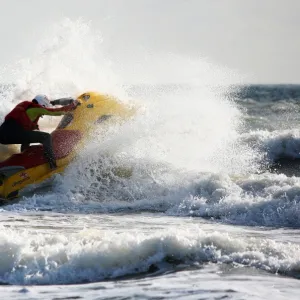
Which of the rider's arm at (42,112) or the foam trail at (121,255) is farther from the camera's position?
the rider's arm at (42,112)

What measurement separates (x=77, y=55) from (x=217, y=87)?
4.22m

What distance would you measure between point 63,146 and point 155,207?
6.96ft

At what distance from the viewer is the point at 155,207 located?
10086mm

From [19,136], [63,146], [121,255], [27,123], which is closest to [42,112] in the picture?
[27,123]

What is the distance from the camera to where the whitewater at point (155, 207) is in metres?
6.18

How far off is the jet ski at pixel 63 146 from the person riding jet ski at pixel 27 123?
0.27 m

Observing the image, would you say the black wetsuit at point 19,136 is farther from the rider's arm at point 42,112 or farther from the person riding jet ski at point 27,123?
the rider's arm at point 42,112

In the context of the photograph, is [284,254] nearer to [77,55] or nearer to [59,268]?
[59,268]

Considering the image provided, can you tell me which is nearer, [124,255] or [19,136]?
[124,255]

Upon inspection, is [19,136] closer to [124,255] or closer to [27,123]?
[27,123]

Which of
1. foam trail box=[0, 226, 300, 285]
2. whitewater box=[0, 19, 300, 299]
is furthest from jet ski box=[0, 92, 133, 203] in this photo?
foam trail box=[0, 226, 300, 285]

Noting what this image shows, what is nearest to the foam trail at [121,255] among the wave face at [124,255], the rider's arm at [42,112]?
the wave face at [124,255]

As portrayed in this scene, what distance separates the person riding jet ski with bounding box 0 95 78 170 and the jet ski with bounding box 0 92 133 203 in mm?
267

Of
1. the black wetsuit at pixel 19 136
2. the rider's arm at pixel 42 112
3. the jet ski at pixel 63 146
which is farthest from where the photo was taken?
the jet ski at pixel 63 146
